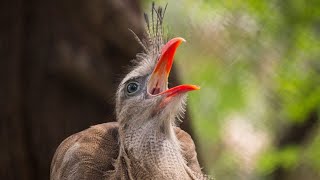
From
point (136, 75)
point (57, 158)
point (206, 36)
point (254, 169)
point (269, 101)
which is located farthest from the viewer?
point (254, 169)

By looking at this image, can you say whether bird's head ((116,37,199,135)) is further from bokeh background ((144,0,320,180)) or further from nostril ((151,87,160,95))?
bokeh background ((144,0,320,180))

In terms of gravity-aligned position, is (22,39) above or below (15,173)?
above

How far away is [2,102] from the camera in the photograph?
3.50 meters

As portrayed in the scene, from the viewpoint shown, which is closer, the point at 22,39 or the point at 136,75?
the point at 136,75

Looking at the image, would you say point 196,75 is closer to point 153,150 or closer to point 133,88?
point 133,88

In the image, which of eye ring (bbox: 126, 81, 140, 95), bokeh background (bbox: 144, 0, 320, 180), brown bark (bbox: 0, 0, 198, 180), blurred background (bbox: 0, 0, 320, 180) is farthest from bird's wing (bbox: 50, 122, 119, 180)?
bokeh background (bbox: 144, 0, 320, 180)

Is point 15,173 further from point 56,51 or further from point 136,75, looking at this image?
point 136,75

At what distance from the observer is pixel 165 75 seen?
7.70 feet

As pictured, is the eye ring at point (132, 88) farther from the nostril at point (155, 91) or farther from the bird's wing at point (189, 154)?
the bird's wing at point (189, 154)

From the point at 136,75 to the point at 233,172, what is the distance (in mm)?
4080

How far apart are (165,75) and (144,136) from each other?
0.67 feet

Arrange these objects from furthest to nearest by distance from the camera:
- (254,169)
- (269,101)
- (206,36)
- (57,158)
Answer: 1. (254,169)
2. (269,101)
3. (206,36)
4. (57,158)

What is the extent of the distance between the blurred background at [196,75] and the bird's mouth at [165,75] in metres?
0.48

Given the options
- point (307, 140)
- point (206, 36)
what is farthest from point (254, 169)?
point (206, 36)
